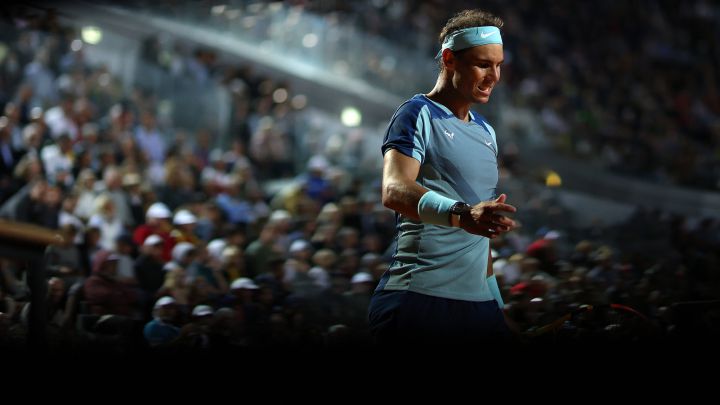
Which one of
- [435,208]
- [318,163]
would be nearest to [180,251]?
[318,163]

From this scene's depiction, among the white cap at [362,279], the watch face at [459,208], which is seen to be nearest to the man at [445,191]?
the watch face at [459,208]

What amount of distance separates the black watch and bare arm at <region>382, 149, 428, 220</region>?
0.16 m

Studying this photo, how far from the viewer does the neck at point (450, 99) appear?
4059 millimetres

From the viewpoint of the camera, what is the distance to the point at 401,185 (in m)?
3.66

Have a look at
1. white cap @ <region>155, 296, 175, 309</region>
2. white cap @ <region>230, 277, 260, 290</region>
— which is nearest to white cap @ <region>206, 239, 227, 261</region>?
white cap @ <region>230, 277, 260, 290</region>

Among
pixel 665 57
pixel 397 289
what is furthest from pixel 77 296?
pixel 665 57

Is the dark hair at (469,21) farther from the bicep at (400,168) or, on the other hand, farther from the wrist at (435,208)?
the wrist at (435,208)

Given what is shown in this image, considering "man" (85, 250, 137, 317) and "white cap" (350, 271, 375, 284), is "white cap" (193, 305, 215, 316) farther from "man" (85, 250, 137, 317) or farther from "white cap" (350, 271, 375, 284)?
"white cap" (350, 271, 375, 284)

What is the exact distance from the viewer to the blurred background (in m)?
6.94

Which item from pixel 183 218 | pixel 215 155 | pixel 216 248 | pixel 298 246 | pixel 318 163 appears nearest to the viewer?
pixel 216 248

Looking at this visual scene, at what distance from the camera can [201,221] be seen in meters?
12.0

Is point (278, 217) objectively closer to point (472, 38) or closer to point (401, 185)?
point (472, 38)

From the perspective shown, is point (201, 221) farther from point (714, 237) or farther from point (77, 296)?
point (714, 237)

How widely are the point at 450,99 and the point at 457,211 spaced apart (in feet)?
2.44
